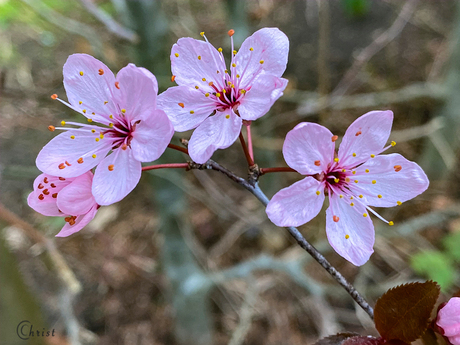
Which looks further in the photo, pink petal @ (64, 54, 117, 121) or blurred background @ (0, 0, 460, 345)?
blurred background @ (0, 0, 460, 345)

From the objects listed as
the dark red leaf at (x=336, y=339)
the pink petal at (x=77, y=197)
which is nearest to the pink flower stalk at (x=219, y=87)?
the pink petal at (x=77, y=197)

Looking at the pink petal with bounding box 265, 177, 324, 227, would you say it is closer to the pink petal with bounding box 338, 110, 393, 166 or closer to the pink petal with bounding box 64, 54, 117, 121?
the pink petal with bounding box 338, 110, 393, 166

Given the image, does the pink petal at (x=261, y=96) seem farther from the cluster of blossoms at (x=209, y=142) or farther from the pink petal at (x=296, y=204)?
the pink petal at (x=296, y=204)

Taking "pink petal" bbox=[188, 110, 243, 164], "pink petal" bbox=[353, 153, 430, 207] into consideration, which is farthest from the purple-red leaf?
"pink petal" bbox=[188, 110, 243, 164]

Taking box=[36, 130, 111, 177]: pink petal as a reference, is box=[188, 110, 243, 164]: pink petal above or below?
above

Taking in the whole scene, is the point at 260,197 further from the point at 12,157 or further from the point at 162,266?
the point at 12,157
